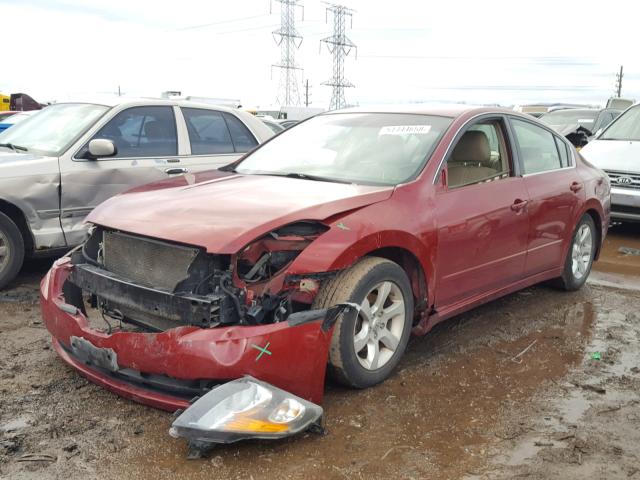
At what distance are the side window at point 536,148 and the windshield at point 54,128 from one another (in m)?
3.77

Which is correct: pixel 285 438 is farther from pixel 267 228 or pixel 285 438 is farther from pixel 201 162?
pixel 201 162

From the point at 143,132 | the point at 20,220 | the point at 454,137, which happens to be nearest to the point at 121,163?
the point at 143,132

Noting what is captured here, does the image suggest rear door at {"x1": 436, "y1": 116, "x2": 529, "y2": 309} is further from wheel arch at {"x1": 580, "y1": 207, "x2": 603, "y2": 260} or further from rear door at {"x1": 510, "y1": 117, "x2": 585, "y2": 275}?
wheel arch at {"x1": 580, "y1": 207, "x2": 603, "y2": 260}

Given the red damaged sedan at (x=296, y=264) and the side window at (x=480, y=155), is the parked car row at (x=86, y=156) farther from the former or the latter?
the side window at (x=480, y=155)

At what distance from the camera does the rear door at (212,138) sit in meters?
6.59

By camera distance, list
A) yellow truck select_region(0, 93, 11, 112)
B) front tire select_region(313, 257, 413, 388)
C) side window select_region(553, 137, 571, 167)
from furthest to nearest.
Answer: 1. yellow truck select_region(0, 93, 11, 112)
2. side window select_region(553, 137, 571, 167)
3. front tire select_region(313, 257, 413, 388)

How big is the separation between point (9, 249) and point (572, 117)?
13.5m

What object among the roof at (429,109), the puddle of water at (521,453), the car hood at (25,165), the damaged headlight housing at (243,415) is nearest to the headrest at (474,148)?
the roof at (429,109)

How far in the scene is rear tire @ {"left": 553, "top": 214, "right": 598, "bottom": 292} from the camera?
18.6 feet

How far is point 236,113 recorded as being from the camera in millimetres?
7156

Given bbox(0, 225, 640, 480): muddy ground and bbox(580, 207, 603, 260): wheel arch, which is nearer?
bbox(0, 225, 640, 480): muddy ground

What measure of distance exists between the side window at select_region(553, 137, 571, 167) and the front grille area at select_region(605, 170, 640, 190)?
330 cm

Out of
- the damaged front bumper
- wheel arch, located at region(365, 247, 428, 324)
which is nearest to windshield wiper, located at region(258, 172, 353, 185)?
wheel arch, located at region(365, 247, 428, 324)

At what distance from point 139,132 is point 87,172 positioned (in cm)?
75
